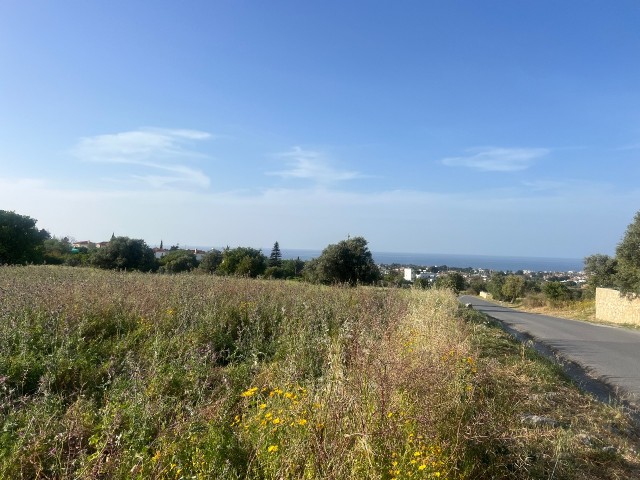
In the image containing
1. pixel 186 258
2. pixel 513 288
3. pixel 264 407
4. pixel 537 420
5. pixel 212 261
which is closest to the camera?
pixel 264 407

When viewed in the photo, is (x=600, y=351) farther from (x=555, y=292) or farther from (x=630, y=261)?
(x=555, y=292)

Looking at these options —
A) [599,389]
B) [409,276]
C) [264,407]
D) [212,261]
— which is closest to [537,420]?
[264,407]

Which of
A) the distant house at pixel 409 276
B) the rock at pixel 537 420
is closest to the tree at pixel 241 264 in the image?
the distant house at pixel 409 276

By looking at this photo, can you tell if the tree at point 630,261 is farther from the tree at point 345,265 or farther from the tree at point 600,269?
the tree at point 345,265

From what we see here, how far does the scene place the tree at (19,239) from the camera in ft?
111

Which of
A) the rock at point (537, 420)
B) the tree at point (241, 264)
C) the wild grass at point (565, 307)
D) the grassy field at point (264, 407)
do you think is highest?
the tree at point (241, 264)

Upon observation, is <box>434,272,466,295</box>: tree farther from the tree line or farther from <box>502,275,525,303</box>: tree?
<box>502,275,525,303</box>: tree

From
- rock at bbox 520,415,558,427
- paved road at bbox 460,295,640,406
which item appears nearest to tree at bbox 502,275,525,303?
paved road at bbox 460,295,640,406

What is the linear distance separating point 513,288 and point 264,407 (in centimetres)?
5456

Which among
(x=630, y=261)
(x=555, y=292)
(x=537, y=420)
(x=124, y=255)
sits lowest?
(x=537, y=420)

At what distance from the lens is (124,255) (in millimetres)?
34375

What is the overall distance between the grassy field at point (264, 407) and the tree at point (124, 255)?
28318 millimetres

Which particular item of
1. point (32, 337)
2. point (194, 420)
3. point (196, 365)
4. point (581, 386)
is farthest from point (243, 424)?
point (581, 386)

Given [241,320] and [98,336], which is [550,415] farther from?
[98,336]
